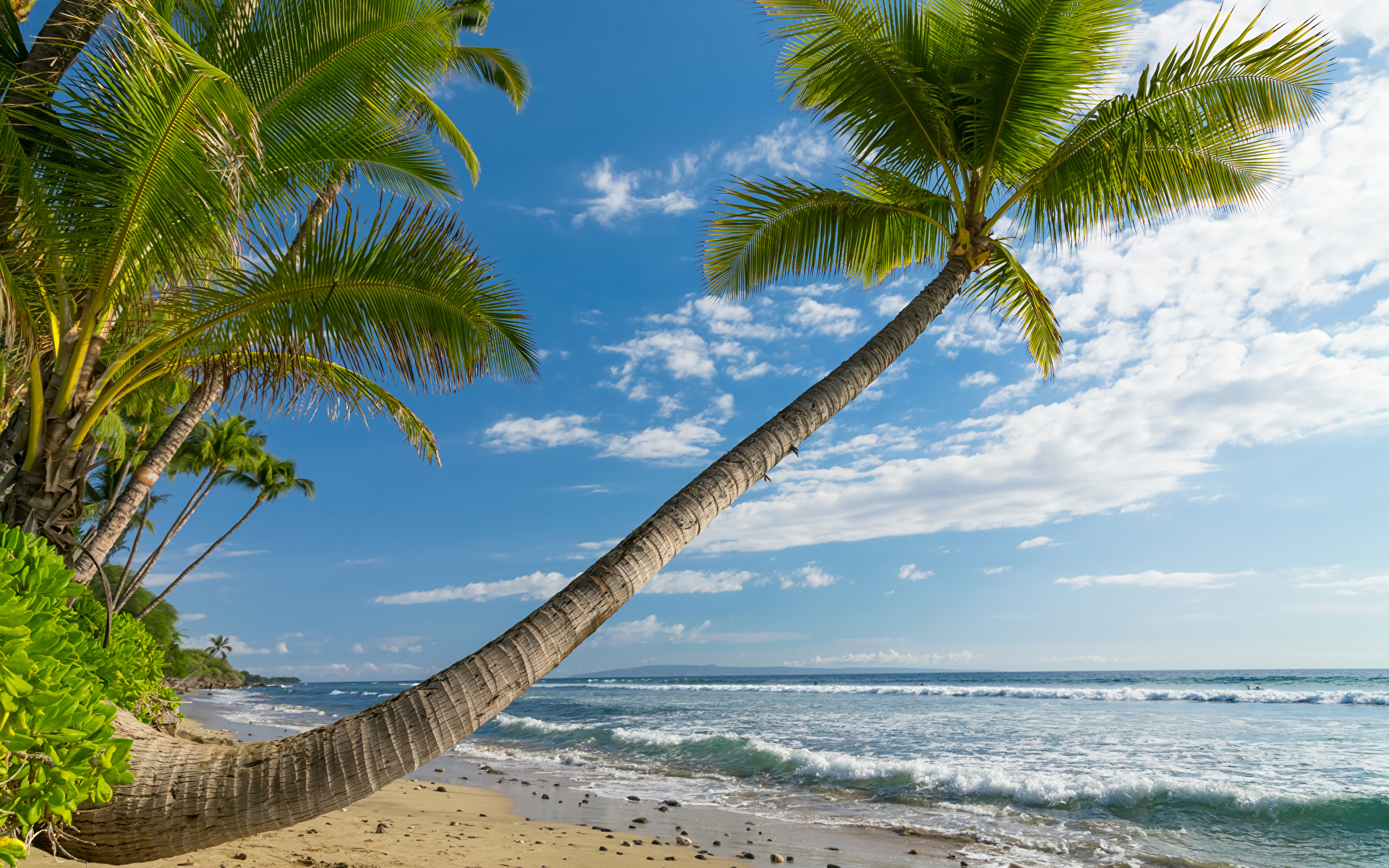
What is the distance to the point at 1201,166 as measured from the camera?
6.23 m

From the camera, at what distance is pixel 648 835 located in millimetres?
8500

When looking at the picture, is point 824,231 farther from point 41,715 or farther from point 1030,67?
point 41,715

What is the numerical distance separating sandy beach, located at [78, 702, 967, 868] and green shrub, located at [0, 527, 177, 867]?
418 centimetres

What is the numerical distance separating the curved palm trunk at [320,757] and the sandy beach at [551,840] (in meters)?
3.50

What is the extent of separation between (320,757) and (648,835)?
7.08 metres

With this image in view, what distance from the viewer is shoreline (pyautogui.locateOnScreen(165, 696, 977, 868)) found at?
720 centimetres

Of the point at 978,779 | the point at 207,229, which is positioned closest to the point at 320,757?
the point at 207,229

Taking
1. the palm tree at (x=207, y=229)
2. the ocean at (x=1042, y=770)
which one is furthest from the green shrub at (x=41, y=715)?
the ocean at (x=1042, y=770)

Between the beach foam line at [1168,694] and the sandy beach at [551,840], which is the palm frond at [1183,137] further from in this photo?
the beach foam line at [1168,694]

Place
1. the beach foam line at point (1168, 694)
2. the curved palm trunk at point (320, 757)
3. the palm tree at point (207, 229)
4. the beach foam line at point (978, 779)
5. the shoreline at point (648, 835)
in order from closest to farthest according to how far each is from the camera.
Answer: the curved palm trunk at point (320, 757) < the palm tree at point (207, 229) < the shoreline at point (648, 835) < the beach foam line at point (978, 779) < the beach foam line at point (1168, 694)

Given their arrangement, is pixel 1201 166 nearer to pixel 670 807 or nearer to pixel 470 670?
pixel 470 670

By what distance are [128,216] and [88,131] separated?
517mm

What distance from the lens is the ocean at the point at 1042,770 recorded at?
814 cm

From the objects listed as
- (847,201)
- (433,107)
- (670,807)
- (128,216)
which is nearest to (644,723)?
(670,807)
